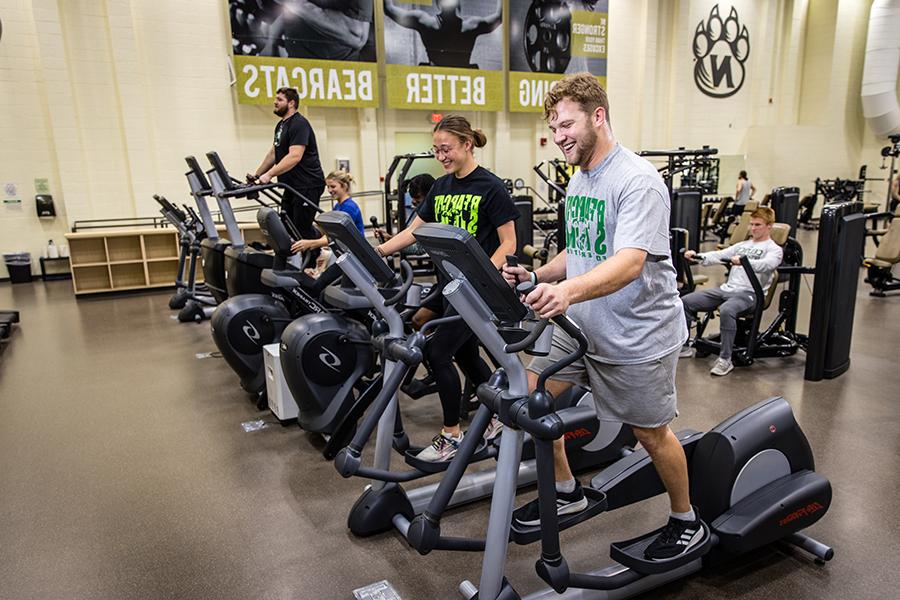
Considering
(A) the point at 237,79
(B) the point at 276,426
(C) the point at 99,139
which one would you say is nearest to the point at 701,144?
(A) the point at 237,79

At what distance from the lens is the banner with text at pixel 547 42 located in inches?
452

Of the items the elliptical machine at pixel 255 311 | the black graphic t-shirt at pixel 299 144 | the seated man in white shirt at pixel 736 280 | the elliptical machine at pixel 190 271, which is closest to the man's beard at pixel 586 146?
the elliptical machine at pixel 255 311

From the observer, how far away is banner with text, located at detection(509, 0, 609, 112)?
11.5 metres

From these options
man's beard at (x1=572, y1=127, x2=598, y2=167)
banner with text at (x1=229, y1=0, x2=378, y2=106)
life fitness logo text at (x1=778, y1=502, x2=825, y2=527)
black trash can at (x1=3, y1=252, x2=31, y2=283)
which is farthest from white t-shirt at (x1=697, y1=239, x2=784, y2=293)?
black trash can at (x1=3, y1=252, x2=31, y2=283)

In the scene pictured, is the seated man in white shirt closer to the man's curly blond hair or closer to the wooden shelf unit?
→ the man's curly blond hair

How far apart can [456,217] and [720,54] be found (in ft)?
45.3

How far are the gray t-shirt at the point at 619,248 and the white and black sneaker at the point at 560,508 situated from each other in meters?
0.57

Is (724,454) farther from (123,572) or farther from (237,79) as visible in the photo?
(237,79)

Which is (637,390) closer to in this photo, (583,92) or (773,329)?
(583,92)

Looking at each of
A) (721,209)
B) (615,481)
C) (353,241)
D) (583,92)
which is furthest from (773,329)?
(721,209)

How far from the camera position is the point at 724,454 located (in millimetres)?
2158

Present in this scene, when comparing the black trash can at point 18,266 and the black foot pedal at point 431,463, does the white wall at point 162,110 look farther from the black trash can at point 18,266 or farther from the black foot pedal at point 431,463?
the black foot pedal at point 431,463

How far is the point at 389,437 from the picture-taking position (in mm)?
2365

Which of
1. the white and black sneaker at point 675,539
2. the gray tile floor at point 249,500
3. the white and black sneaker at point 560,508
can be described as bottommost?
the gray tile floor at point 249,500
